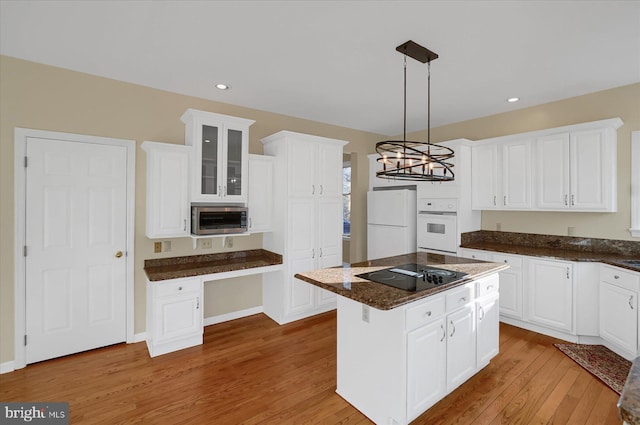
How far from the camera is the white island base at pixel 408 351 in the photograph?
195 cm

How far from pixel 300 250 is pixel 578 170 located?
3.34m

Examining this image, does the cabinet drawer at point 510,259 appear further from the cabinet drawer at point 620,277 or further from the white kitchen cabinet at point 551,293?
the cabinet drawer at point 620,277

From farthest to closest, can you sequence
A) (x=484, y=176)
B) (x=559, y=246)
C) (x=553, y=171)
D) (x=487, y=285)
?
(x=484, y=176) → (x=559, y=246) → (x=553, y=171) → (x=487, y=285)

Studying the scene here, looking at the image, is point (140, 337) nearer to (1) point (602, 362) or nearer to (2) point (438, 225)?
(2) point (438, 225)

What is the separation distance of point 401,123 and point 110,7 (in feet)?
12.8

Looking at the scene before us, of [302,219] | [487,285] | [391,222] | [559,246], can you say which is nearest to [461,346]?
[487,285]

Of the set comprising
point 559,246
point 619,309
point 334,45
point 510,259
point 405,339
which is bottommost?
point 619,309

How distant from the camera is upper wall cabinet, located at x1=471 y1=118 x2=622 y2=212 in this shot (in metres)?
3.27

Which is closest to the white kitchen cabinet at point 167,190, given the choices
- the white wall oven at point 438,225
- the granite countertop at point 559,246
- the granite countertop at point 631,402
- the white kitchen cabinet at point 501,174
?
the white wall oven at point 438,225

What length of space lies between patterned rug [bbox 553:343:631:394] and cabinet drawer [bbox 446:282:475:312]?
1.34 meters

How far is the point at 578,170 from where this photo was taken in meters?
3.44

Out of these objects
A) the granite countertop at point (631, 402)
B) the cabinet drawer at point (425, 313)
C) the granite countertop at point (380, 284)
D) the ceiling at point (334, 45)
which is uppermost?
the ceiling at point (334, 45)

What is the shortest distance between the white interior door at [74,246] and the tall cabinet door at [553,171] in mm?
4758

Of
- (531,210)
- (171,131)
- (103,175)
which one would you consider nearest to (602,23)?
(531,210)
